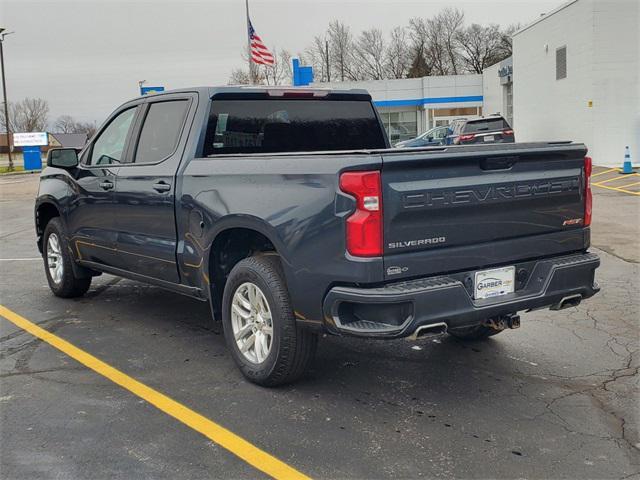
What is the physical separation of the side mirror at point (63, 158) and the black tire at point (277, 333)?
273 cm

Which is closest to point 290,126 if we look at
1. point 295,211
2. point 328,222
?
point 295,211

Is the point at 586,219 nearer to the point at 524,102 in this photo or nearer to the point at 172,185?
the point at 172,185

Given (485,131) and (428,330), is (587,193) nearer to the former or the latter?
(428,330)

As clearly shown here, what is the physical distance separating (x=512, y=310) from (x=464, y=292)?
16.4 inches

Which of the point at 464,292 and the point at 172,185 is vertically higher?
the point at 172,185

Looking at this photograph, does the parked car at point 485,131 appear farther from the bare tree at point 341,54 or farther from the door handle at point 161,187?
the bare tree at point 341,54

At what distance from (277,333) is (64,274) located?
3616 millimetres

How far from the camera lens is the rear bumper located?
368 centimetres

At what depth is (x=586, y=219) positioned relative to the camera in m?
4.59

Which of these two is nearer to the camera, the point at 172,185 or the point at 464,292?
the point at 464,292

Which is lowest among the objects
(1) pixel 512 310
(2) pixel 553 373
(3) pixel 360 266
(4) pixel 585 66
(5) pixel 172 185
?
(2) pixel 553 373

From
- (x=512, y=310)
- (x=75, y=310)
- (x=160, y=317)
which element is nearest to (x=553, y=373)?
(x=512, y=310)

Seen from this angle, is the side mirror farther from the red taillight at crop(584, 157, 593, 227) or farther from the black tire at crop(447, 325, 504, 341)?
the red taillight at crop(584, 157, 593, 227)

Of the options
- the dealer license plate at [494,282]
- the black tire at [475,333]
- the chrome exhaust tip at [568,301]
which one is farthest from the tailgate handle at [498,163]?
the black tire at [475,333]
